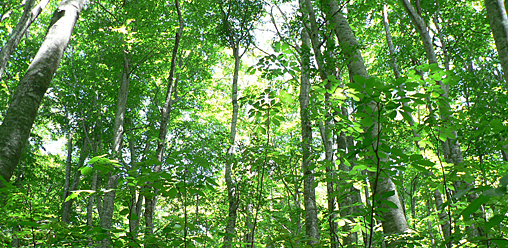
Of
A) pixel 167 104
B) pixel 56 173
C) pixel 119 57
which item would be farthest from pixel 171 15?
pixel 56 173

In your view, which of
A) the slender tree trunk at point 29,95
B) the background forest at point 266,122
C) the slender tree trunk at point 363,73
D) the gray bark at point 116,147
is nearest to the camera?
the background forest at point 266,122

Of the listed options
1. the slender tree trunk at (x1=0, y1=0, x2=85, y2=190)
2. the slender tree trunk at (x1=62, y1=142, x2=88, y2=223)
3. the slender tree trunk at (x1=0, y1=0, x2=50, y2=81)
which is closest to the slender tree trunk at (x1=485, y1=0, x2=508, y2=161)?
the slender tree trunk at (x1=0, y1=0, x2=85, y2=190)

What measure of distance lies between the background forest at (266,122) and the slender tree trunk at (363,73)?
2cm

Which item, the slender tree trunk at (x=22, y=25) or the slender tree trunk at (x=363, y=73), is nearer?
the slender tree trunk at (x=363, y=73)

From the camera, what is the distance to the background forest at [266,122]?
188cm

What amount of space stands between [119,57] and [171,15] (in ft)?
8.55

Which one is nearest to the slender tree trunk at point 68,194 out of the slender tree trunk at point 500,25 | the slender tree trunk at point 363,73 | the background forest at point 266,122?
the background forest at point 266,122

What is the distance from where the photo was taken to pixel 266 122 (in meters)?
2.52

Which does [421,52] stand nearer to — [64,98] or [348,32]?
[348,32]

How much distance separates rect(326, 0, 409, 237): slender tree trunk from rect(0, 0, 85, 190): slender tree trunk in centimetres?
286

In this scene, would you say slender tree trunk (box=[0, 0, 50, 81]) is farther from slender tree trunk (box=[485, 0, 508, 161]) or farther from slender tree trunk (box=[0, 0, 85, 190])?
slender tree trunk (box=[485, 0, 508, 161])

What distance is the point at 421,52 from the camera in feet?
30.7

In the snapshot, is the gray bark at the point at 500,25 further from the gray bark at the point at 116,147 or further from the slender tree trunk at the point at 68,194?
the slender tree trunk at the point at 68,194

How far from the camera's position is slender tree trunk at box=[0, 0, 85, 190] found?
2297 millimetres
